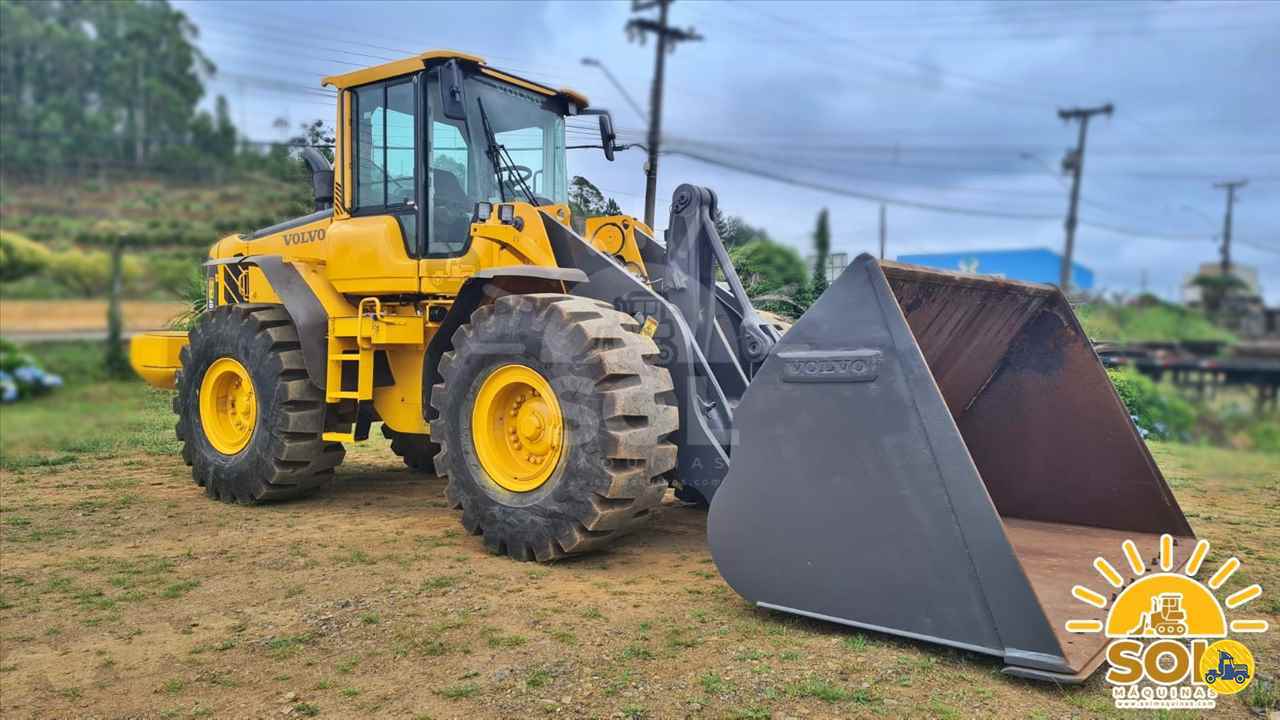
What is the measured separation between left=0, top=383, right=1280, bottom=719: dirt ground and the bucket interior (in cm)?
80

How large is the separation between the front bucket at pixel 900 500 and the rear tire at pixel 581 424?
33.1 inches

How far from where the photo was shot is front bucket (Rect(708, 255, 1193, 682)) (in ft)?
11.6

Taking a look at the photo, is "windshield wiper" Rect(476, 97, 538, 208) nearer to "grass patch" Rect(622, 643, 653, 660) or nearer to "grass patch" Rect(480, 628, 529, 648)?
"grass patch" Rect(480, 628, 529, 648)

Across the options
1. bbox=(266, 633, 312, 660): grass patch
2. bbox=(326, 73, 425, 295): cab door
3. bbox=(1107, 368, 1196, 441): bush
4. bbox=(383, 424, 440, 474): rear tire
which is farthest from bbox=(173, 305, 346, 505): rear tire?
bbox=(1107, 368, 1196, 441): bush

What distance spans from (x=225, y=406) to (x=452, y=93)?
3673mm

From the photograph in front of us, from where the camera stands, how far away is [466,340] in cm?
571

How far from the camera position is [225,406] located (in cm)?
788

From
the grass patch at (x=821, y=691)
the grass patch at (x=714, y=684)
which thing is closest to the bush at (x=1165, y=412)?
the grass patch at (x=821, y=691)

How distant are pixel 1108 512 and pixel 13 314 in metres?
15.0

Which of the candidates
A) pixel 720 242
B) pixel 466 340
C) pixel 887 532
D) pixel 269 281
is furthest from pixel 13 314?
pixel 887 532

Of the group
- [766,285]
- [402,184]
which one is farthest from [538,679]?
[766,285]

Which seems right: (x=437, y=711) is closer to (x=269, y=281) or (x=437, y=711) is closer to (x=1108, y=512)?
(x=1108, y=512)

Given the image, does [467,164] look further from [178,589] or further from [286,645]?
[286,645]

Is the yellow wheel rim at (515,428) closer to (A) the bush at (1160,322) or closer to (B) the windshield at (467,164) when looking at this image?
(B) the windshield at (467,164)
